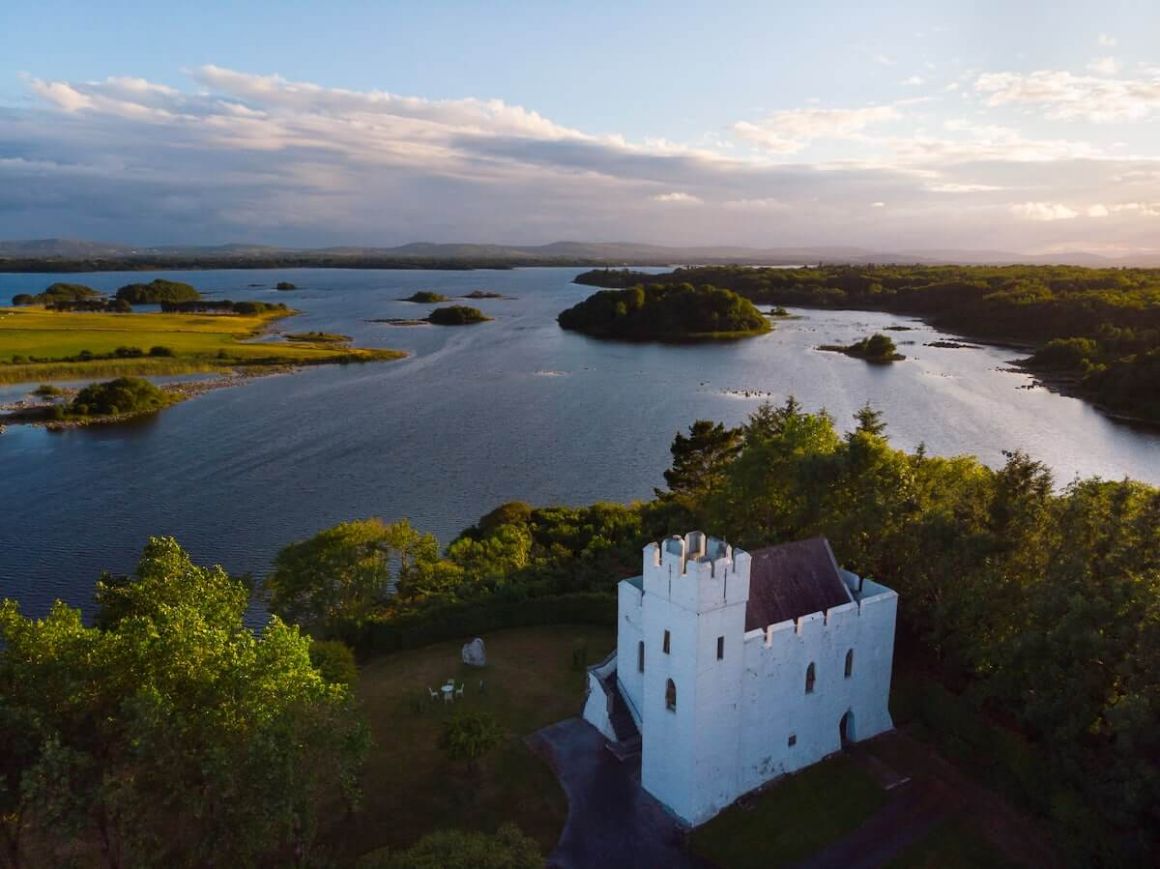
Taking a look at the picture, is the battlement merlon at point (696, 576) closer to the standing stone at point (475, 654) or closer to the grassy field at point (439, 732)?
the grassy field at point (439, 732)

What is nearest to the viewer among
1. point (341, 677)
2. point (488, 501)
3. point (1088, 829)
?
point (1088, 829)

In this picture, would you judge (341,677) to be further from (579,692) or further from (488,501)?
(488,501)

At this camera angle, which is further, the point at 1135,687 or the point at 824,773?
the point at 824,773

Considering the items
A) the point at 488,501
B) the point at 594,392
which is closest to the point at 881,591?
the point at 488,501

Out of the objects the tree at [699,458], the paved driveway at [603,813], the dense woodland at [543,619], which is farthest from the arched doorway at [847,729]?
the tree at [699,458]

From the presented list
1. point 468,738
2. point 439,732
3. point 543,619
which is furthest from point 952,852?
point 543,619

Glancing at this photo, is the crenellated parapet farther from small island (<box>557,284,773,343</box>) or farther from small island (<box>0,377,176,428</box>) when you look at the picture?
small island (<box>557,284,773,343</box>)

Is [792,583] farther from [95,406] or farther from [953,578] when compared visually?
[95,406]
